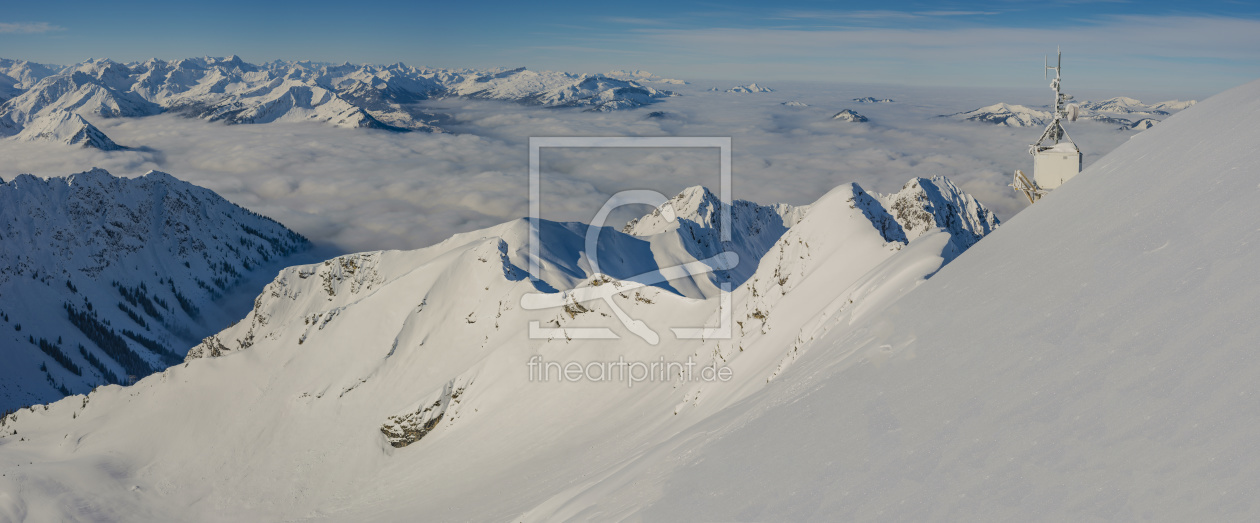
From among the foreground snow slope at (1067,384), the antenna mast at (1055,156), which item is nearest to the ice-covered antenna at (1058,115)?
the antenna mast at (1055,156)

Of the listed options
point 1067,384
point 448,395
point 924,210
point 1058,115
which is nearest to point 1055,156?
point 1058,115

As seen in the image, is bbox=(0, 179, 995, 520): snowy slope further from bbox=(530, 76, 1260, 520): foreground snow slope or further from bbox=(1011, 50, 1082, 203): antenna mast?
bbox=(530, 76, 1260, 520): foreground snow slope

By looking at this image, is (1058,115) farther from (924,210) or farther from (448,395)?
(924,210)

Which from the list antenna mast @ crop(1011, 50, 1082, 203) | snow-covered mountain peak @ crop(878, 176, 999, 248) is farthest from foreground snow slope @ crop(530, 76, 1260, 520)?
snow-covered mountain peak @ crop(878, 176, 999, 248)

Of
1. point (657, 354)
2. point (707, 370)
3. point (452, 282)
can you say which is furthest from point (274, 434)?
point (707, 370)

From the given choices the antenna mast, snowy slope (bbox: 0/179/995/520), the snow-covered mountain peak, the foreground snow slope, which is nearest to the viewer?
the foreground snow slope

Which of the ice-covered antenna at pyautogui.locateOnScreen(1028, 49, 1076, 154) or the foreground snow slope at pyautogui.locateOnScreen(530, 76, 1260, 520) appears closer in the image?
the foreground snow slope at pyautogui.locateOnScreen(530, 76, 1260, 520)

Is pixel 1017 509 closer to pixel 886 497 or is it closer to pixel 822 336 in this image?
pixel 886 497
